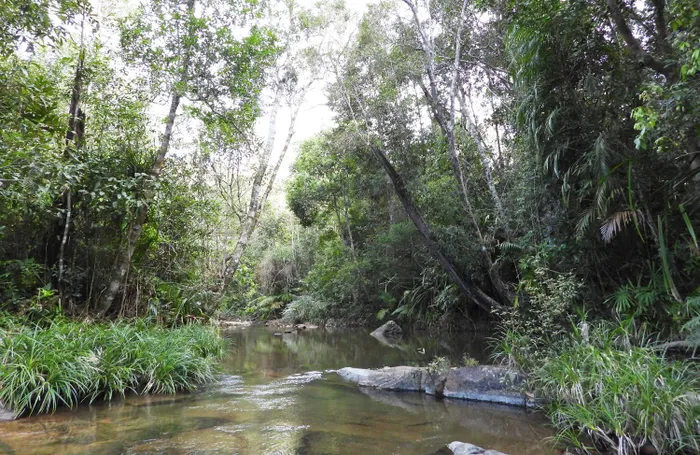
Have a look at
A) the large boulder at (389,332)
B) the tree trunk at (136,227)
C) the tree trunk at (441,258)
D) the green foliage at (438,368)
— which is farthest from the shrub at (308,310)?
the green foliage at (438,368)

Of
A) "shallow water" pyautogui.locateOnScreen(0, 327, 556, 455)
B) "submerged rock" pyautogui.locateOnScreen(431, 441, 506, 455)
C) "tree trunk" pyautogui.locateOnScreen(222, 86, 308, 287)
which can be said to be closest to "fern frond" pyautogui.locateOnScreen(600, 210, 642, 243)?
"shallow water" pyautogui.locateOnScreen(0, 327, 556, 455)

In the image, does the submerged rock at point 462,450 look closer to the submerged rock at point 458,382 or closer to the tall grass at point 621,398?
the tall grass at point 621,398

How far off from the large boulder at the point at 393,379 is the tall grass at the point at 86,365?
2.82m

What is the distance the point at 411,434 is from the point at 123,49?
893cm

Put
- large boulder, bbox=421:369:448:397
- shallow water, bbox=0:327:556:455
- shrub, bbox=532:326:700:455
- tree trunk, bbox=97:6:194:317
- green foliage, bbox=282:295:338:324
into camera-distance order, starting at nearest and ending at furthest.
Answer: shrub, bbox=532:326:700:455 → shallow water, bbox=0:327:556:455 → large boulder, bbox=421:369:448:397 → tree trunk, bbox=97:6:194:317 → green foliage, bbox=282:295:338:324

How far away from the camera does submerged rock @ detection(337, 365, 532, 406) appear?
19.1 feet

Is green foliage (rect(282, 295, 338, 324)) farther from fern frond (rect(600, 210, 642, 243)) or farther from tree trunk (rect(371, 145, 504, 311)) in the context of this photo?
fern frond (rect(600, 210, 642, 243))

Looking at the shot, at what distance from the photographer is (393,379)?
6871 mm

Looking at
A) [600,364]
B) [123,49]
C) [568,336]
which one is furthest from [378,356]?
[123,49]

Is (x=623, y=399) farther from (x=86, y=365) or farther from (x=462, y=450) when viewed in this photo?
(x=86, y=365)

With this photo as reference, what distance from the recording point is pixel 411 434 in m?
4.54

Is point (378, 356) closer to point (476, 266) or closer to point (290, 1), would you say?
point (476, 266)

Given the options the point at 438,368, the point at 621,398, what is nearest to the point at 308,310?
the point at 438,368

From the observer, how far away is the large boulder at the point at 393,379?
22.0 feet
